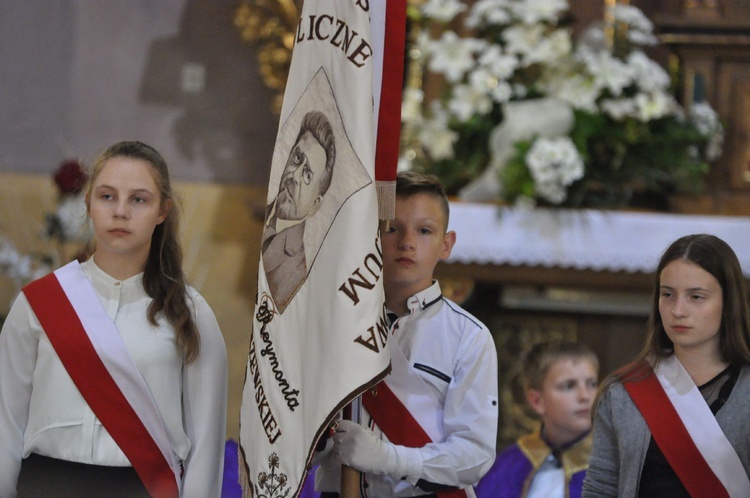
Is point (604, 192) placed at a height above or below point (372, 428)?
above

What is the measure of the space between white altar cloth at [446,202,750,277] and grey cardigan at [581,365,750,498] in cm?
221

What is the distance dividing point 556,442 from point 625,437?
1336 millimetres

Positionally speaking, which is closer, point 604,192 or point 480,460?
point 480,460

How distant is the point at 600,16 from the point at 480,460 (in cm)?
374

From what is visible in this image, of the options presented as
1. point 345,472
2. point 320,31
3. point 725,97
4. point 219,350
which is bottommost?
point 345,472

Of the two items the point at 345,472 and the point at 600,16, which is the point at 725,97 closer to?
the point at 600,16

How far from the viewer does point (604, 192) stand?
17.2 ft

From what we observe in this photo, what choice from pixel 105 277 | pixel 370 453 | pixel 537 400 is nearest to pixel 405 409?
pixel 370 453

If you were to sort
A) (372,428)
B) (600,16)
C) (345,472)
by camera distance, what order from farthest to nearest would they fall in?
(600,16)
(372,428)
(345,472)

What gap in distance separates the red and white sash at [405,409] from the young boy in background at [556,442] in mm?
1357

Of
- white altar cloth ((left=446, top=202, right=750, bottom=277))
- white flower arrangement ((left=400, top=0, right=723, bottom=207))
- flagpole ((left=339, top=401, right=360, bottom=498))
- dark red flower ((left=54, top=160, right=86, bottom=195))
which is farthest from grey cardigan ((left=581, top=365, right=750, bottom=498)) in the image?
dark red flower ((left=54, top=160, right=86, bottom=195))

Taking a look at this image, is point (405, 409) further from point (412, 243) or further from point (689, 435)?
point (689, 435)

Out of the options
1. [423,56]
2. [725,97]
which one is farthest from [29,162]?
[725,97]

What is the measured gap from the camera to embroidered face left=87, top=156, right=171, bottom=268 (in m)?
2.67
